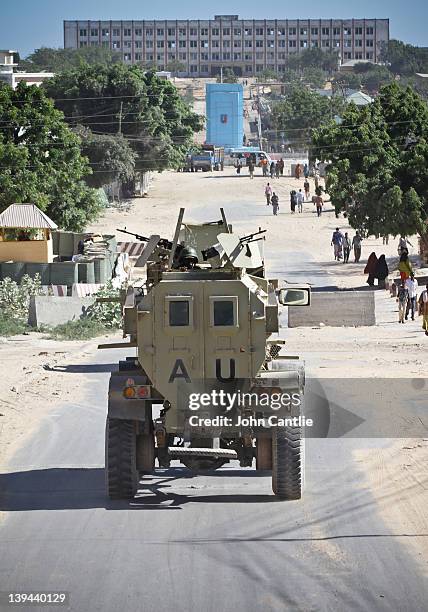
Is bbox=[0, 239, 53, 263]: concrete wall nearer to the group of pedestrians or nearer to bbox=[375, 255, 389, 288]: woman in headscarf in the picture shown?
bbox=[375, 255, 389, 288]: woman in headscarf

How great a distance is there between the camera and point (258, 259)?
47.9 ft

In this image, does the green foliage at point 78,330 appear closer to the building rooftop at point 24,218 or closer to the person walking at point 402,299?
the person walking at point 402,299

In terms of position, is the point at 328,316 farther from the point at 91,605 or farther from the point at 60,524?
the point at 91,605

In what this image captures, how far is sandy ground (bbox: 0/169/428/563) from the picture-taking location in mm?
14055

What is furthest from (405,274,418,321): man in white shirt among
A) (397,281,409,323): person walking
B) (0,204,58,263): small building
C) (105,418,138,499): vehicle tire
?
(105,418,138,499): vehicle tire

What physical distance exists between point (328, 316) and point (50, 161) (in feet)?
66.8

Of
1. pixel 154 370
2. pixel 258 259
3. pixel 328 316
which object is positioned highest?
pixel 258 259

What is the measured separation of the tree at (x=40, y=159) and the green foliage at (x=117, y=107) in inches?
970

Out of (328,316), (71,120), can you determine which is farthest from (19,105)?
(71,120)

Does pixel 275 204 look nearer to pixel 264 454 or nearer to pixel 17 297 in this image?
pixel 17 297

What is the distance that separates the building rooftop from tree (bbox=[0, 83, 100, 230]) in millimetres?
5458

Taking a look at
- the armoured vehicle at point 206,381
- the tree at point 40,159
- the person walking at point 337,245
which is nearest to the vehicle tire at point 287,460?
the armoured vehicle at point 206,381

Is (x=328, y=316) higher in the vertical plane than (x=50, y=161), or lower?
lower

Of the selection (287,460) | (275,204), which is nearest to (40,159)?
(275,204)
